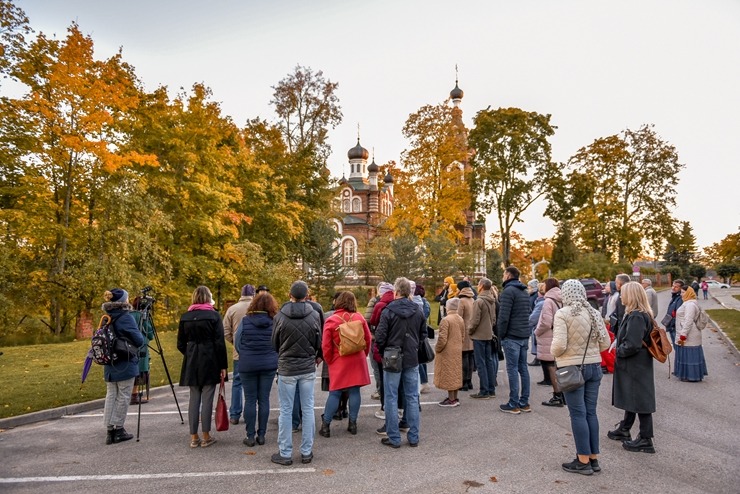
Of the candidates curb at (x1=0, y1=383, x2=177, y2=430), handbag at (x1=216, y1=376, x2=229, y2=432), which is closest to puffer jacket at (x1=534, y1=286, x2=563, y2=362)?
handbag at (x1=216, y1=376, x2=229, y2=432)

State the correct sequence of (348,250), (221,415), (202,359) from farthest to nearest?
(348,250)
(221,415)
(202,359)

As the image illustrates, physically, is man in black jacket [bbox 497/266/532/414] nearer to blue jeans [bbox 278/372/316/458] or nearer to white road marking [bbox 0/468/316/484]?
blue jeans [bbox 278/372/316/458]

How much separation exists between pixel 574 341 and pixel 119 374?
18.1 feet

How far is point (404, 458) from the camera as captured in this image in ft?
19.1

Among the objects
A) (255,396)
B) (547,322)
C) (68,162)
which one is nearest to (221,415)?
(255,396)

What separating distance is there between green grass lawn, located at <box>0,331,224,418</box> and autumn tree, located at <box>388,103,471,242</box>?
901 inches

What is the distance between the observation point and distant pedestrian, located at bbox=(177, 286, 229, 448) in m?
6.30

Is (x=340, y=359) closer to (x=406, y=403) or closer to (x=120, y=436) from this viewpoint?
(x=406, y=403)

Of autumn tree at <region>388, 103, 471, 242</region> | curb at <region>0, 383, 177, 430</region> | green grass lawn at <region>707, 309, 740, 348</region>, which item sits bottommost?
curb at <region>0, 383, 177, 430</region>

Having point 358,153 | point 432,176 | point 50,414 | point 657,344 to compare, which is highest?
point 358,153

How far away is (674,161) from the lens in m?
45.4

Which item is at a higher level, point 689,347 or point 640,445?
point 689,347

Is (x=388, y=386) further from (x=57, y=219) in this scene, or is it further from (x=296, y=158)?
(x=296, y=158)

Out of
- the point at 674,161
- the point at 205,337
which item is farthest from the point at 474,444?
the point at 674,161
